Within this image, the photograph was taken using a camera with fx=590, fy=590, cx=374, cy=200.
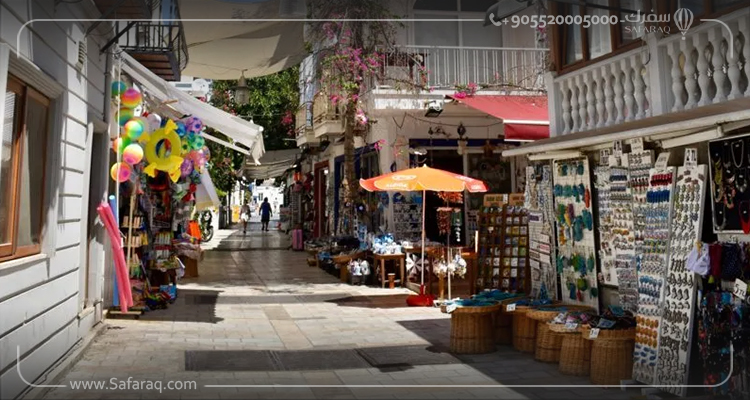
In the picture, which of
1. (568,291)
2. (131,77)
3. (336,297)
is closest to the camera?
(568,291)

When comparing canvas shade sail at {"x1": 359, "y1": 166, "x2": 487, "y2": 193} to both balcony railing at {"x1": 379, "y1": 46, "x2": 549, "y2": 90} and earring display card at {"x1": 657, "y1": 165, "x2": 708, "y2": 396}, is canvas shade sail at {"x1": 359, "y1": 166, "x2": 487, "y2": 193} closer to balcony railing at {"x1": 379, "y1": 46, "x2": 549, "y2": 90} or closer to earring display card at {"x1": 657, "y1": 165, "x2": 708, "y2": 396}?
balcony railing at {"x1": 379, "y1": 46, "x2": 549, "y2": 90}

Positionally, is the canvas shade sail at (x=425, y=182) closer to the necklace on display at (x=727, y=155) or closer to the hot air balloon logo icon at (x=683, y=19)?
the hot air balloon logo icon at (x=683, y=19)

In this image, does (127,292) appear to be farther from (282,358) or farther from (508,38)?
(508,38)

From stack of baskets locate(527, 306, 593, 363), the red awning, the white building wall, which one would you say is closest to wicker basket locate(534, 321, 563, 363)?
stack of baskets locate(527, 306, 593, 363)

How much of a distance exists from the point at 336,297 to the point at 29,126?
6960 millimetres

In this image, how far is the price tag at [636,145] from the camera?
18.8 feet

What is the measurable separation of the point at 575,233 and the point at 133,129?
5.67 m

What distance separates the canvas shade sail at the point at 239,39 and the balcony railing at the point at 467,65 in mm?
2286

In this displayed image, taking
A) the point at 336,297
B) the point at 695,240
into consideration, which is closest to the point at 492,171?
the point at 336,297

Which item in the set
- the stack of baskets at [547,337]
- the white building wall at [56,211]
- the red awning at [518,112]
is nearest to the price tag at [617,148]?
the stack of baskets at [547,337]

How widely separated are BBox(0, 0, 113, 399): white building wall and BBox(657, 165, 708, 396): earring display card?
5334 millimetres

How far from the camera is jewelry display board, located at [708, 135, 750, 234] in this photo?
15.1 feet

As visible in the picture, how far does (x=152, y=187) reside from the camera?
10.5m

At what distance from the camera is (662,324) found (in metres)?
5.23
